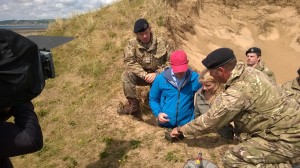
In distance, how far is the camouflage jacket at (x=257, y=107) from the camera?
3.15m

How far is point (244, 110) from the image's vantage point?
3262mm

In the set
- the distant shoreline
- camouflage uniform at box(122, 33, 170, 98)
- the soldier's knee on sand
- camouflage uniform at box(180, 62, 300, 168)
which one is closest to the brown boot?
camouflage uniform at box(122, 33, 170, 98)

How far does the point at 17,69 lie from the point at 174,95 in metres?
3.31

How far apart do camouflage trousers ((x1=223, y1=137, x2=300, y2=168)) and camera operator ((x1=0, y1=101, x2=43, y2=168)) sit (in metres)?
2.25

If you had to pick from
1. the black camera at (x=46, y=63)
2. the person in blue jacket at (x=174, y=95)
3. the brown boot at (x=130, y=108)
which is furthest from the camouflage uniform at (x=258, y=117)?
the brown boot at (x=130, y=108)

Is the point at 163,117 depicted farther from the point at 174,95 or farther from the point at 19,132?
the point at 19,132

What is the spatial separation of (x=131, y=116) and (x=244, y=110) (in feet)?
10.8

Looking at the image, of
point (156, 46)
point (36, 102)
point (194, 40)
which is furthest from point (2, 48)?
point (194, 40)

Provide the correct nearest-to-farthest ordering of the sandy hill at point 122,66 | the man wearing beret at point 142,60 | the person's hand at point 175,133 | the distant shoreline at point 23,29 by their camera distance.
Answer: the distant shoreline at point 23,29 → the person's hand at point 175,133 → the sandy hill at point 122,66 → the man wearing beret at point 142,60

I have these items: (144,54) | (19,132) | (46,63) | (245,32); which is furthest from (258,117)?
(245,32)

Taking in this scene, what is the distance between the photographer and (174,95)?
487cm

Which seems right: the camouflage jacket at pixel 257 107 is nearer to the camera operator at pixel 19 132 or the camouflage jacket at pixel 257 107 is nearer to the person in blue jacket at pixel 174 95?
the person in blue jacket at pixel 174 95

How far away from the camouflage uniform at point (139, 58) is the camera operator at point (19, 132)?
12.4 feet

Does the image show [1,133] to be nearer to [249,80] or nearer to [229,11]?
[249,80]
